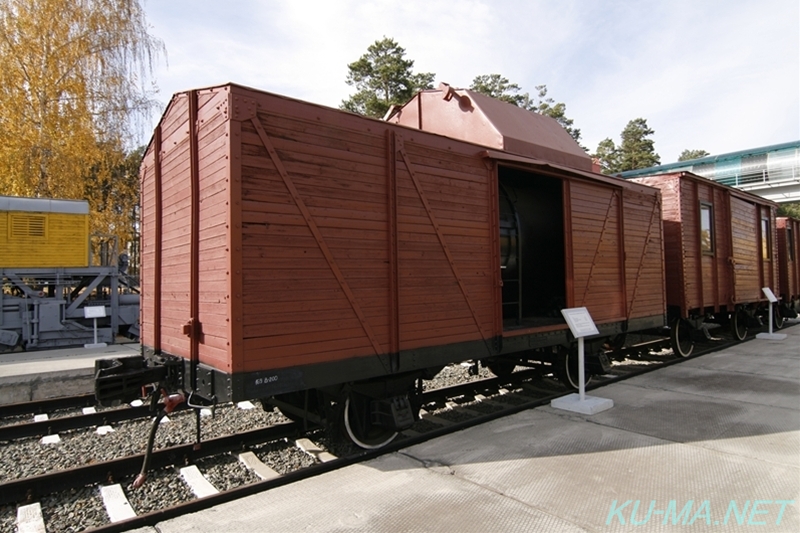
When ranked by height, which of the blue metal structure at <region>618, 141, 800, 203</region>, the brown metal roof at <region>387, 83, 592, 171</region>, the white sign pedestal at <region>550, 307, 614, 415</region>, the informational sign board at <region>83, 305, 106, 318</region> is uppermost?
the blue metal structure at <region>618, 141, 800, 203</region>

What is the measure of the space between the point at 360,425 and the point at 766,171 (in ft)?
128

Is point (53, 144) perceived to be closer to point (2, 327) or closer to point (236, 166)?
point (2, 327)

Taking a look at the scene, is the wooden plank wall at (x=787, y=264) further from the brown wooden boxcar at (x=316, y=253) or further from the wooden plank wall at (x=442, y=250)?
the wooden plank wall at (x=442, y=250)

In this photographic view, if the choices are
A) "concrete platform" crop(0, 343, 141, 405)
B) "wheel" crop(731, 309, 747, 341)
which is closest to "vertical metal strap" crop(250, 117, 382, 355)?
"concrete platform" crop(0, 343, 141, 405)

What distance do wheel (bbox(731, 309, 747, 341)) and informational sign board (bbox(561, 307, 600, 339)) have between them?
8456 millimetres

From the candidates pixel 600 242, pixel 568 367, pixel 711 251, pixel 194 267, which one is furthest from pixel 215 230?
pixel 711 251

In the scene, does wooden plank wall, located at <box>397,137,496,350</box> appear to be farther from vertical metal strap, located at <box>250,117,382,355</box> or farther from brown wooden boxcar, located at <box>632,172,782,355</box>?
brown wooden boxcar, located at <box>632,172,782,355</box>

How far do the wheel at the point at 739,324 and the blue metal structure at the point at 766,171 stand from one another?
19.3m

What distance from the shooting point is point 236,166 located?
3.82m

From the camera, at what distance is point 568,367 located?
7410mm

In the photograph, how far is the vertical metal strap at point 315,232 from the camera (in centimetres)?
401

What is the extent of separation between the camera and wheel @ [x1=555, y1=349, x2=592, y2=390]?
737cm

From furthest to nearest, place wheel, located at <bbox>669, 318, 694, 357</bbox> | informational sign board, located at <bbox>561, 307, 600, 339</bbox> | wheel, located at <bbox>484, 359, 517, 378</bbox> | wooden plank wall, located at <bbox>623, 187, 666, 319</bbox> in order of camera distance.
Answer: wheel, located at <bbox>669, 318, 694, 357</bbox> < wooden plank wall, located at <bbox>623, 187, 666, 319</bbox> < wheel, located at <bbox>484, 359, 517, 378</bbox> < informational sign board, located at <bbox>561, 307, 600, 339</bbox>

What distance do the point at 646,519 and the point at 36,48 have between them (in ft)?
77.7
